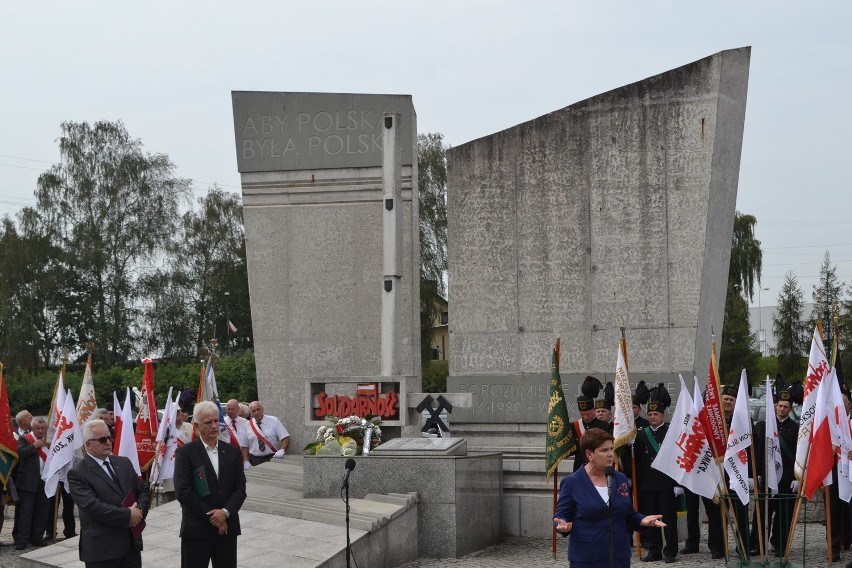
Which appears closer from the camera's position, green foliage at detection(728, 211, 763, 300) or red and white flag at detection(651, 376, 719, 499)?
red and white flag at detection(651, 376, 719, 499)

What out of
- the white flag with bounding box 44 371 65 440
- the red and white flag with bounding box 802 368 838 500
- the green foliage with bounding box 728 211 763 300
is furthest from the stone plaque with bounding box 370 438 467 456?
the green foliage with bounding box 728 211 763 300

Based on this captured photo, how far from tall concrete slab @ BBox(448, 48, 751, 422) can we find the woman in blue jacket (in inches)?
292

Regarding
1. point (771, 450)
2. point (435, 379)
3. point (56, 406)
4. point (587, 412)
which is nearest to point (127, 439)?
point (56, 406)

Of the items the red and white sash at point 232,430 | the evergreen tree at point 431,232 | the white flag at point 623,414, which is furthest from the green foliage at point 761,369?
the white flag at point 623,414

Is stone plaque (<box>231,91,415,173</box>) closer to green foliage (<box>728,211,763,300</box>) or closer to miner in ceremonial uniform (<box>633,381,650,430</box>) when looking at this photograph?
miner in ceremonial uniform (<box>633,381,650,430</box>)

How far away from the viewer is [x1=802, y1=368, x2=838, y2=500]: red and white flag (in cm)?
1066

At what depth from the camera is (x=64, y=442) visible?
45.0ft

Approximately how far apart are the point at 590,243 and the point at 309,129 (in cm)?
526

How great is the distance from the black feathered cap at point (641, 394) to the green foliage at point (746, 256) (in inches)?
1341

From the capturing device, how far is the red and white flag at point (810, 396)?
10836mm

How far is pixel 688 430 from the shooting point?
36.4 feet

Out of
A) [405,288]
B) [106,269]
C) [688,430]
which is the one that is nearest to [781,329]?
[106,269]

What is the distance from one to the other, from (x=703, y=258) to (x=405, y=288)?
4688 mm

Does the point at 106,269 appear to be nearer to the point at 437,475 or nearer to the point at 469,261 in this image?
the point at 469,261
